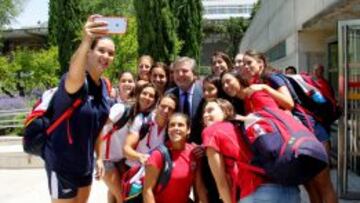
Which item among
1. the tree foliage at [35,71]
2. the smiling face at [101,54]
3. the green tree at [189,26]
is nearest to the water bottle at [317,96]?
the smiling face at [101,54]

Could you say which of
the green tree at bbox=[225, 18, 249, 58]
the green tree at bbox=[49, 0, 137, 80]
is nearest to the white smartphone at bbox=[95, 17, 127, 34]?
the green tree at bbox=[49, 0, 137, 80]

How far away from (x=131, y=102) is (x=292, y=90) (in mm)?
1548

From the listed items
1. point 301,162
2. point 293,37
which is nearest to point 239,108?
→ point 301,162

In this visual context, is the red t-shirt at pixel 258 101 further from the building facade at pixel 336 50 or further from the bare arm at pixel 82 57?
the building facade at pixel 336 50

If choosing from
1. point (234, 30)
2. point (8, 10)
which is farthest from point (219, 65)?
point (234, 30)

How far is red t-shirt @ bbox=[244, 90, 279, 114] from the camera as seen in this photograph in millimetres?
3898

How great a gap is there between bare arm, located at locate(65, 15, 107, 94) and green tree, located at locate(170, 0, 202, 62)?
2154cm

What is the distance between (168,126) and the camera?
4832 mm

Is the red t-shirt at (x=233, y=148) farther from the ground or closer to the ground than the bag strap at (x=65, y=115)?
closer to the ground

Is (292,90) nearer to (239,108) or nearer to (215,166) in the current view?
(239,108)

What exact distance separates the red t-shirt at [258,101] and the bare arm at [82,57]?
1.09 meters

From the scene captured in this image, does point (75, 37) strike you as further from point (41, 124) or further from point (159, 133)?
point (41, 124)

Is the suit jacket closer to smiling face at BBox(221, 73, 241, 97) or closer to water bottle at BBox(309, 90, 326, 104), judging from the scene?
smiling face at BBox(221, 73, 241, 97)

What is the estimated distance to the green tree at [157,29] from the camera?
2217 centimetres
